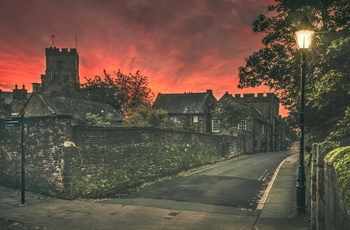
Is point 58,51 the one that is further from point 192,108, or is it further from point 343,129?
point 343,129

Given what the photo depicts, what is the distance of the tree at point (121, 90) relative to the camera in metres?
54.2

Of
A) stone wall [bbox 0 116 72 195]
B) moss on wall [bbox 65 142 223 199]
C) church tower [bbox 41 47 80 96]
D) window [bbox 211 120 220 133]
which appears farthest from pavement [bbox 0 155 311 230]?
church tower [bbox 41 47 80 96]

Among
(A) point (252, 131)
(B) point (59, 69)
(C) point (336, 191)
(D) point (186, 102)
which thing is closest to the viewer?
(C) point (336, 191)

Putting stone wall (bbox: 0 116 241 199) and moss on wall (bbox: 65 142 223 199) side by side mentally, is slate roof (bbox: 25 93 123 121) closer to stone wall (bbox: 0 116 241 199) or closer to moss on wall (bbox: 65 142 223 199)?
moss on wall (bbox: 65 142 223 199)

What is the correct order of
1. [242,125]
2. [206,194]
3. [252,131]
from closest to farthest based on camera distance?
[206,194]
[252,131]
[242,125]

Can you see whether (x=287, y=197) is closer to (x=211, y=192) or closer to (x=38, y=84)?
(x=211, y=192)

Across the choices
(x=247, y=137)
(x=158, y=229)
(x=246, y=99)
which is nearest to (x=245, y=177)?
(x=158, y=229)

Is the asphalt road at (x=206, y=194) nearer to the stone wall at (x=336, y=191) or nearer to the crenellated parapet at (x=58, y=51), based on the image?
the stone wall at (x=336, y=191)

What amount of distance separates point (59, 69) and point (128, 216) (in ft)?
200

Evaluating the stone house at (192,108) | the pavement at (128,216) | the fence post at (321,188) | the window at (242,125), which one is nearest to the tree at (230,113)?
the window at (242,125)

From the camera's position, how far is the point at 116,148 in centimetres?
1491

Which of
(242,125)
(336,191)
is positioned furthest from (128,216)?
(242,125)

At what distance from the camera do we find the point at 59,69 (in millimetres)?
64312

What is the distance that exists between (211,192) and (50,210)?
279 inches
